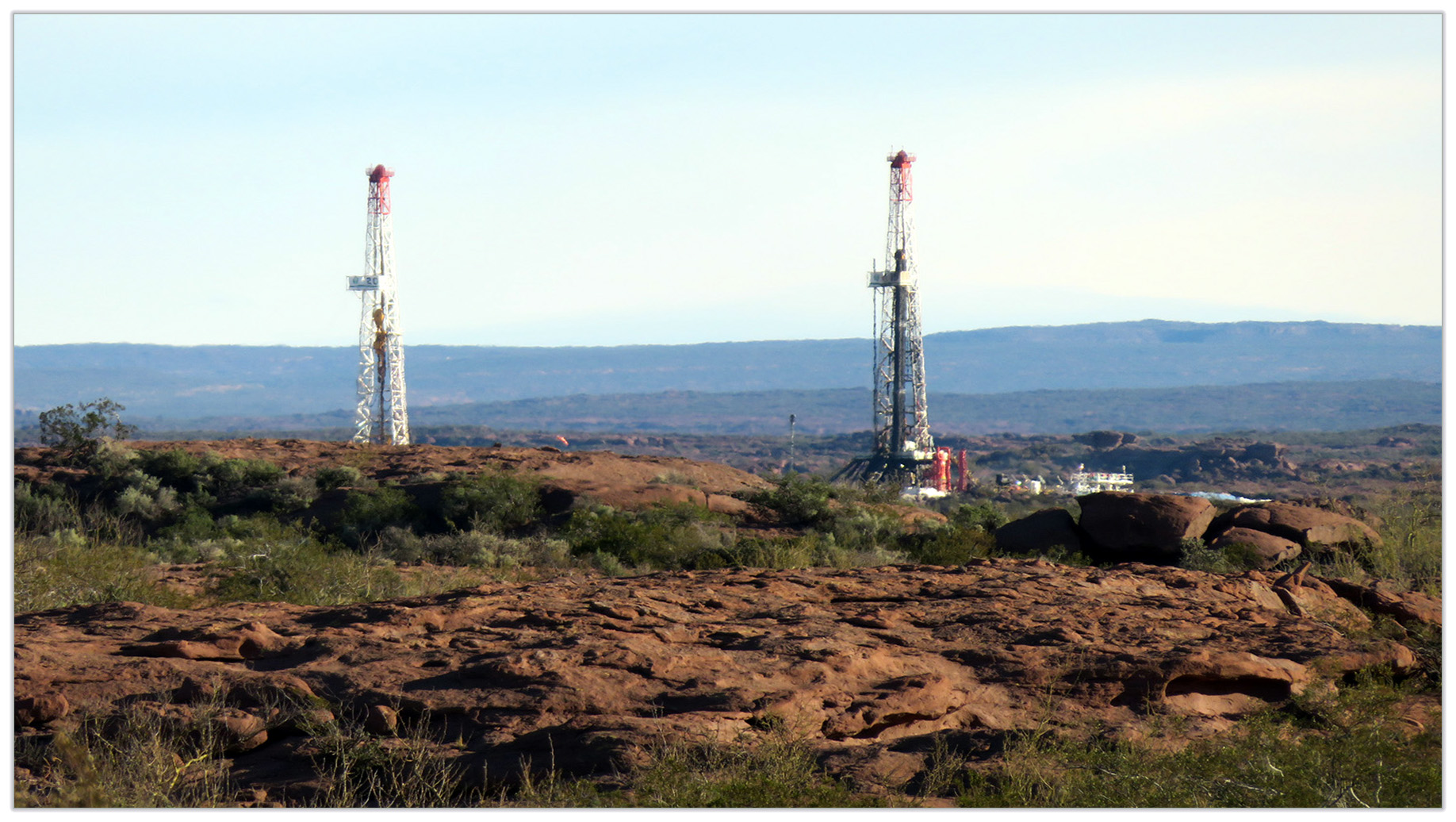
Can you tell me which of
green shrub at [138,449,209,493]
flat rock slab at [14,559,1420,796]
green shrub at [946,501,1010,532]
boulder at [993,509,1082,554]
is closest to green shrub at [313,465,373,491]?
green shrub at [138,449,209,493]

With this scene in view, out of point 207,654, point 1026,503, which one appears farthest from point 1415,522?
point 1026,503

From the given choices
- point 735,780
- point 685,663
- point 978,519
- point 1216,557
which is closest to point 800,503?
point 978,519

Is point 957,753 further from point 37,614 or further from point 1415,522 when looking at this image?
point 1415,522

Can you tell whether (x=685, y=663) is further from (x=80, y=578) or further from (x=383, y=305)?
(x=383, y=305)

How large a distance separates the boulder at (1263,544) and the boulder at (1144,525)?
387 mm

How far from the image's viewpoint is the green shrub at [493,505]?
20.8 metres

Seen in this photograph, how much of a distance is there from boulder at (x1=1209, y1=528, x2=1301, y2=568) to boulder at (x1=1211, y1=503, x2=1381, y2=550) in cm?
18

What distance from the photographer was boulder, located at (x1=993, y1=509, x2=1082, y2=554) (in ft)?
60.0

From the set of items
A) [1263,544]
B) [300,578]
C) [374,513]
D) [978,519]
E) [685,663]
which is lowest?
[978,519]

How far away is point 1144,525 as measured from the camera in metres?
17.9

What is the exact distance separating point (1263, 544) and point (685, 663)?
11.4 meters

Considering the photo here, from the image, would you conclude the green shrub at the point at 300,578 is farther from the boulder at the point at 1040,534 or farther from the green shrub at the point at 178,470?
the green shrub at the point at 178,470

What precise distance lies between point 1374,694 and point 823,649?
13.3ft

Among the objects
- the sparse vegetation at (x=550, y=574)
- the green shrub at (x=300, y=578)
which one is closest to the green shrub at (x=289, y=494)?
the sparse vegetation at (x=550, y=574)
